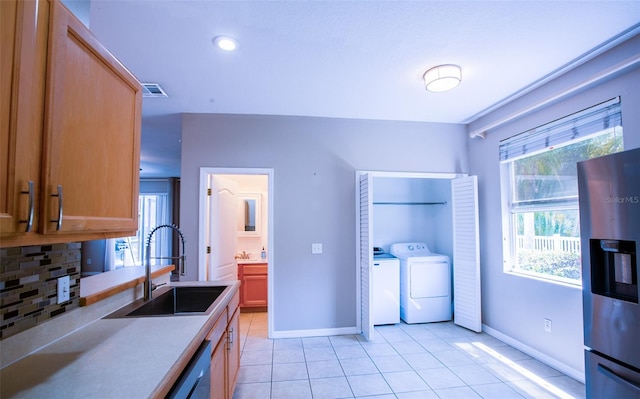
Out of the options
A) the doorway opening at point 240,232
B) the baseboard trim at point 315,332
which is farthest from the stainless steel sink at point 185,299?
the baseboard trim at point 315,332

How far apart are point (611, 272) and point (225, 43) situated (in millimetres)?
2833

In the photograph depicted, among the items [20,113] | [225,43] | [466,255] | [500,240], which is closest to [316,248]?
[466,255]

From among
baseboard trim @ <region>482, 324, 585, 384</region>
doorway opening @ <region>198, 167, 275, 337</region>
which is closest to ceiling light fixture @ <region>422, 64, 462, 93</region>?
doorway opening @ <region>198, 167, 275, 337</region>

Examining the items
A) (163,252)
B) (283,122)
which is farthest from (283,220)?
(163,252)

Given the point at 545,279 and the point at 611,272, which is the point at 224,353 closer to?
the point at 611,272

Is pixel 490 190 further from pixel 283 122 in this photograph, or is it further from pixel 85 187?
pixel 85 187

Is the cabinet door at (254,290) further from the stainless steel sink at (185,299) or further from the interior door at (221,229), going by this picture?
the stainless steel sink at (185,299)

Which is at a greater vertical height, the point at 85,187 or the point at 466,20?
the point at 466,20

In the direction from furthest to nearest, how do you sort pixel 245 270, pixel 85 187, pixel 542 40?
pixel 245 270 < pixel 542 40 < pixel 85 187

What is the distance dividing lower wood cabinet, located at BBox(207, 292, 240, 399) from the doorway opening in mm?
1129

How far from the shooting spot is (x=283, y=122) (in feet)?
11.1

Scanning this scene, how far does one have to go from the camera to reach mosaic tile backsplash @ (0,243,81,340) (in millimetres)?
977

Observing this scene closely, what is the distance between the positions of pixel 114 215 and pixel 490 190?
11.8 feet

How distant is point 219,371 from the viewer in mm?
1604
